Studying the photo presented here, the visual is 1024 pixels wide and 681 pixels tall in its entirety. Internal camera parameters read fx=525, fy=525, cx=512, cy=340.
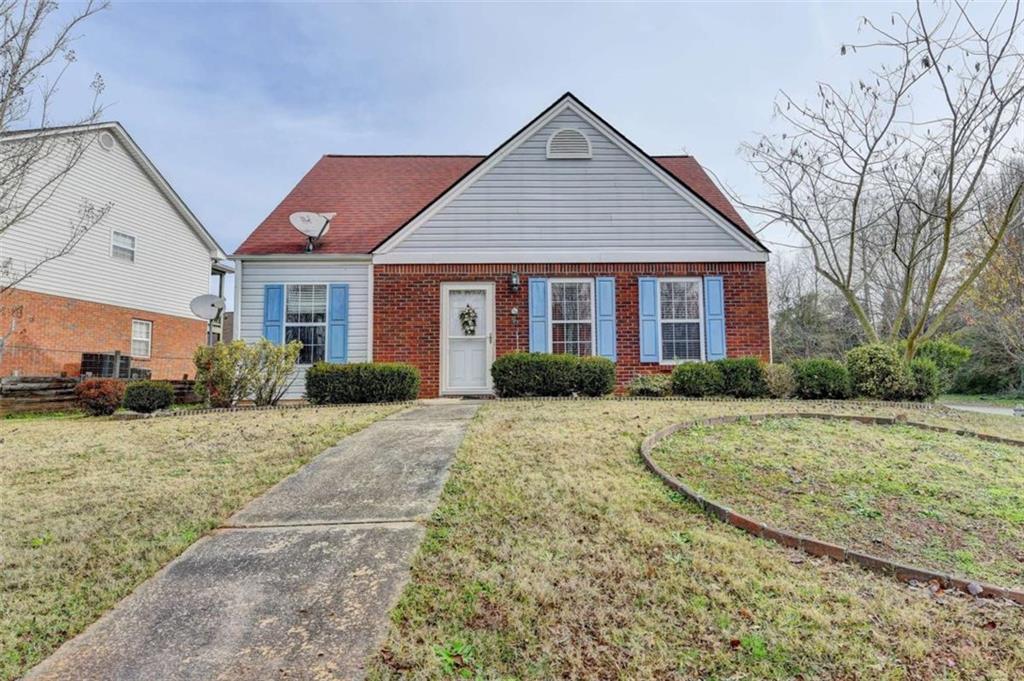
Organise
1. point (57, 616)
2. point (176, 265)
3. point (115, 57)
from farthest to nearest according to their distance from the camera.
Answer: point (176, 265)
point (115, 57)
point (57, 616)

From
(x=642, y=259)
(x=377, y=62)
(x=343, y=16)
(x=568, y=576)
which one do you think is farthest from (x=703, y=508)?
(x=377, y=62)

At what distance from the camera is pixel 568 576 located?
2775mm

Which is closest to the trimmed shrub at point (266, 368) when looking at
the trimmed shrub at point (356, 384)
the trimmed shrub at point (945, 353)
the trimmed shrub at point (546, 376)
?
the trimmed shrub at point (356, 384)

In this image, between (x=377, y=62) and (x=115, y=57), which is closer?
(x=115, y=57)

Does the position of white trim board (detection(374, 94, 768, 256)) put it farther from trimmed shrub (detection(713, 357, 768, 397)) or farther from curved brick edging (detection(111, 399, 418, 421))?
curved brick edging (detection(111, 399, 418, 421))

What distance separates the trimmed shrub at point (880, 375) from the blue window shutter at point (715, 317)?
2.35 meters

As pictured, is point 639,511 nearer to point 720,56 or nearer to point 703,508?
point 703,508

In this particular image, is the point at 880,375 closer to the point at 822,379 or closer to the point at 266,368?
the point at 822,379

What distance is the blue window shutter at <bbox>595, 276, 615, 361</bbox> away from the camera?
35.2 feet

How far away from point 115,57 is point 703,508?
1033cm

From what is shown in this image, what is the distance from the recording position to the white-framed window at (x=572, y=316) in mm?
10820

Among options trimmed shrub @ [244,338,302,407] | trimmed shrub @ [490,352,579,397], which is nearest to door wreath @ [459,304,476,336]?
trimmed shrub @ [490,352,579,397]

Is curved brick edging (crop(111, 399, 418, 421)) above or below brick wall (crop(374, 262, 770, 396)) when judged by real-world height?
below

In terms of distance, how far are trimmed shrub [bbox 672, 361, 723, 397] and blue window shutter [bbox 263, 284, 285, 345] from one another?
8.08 meters
